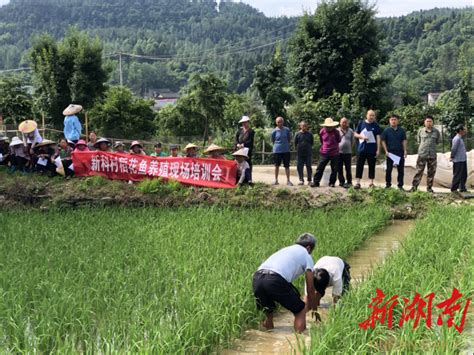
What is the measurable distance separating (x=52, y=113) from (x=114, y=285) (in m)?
22.1

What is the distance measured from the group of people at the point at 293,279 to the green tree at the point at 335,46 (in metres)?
21.1

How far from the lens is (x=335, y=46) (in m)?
25.6

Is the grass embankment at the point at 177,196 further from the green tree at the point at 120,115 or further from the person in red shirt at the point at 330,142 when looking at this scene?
the green tree at the point at 120,115

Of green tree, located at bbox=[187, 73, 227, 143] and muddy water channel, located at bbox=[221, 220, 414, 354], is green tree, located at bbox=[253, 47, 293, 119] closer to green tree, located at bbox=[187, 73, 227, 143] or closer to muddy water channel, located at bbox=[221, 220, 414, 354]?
green tree, located at bbox=[187, 73, 227, 143]

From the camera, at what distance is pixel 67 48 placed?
25609 mm

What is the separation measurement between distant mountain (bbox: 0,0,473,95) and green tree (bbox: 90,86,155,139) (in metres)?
8.06

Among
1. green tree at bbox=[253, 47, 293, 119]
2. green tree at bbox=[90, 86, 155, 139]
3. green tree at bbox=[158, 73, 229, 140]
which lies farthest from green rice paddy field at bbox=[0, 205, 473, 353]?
green tree at bbox=[90, 86, 155, 139]

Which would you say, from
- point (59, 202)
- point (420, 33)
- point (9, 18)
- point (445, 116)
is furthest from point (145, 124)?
point (9, 18)

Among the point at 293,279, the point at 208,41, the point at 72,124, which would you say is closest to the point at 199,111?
the point at 72,124

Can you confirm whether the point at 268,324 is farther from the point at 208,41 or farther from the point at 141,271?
the point at 208,41

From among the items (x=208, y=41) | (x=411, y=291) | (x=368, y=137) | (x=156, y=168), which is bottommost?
(x=411, y=291)

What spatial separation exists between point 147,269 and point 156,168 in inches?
208

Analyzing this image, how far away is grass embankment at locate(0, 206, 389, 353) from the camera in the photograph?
3799mm

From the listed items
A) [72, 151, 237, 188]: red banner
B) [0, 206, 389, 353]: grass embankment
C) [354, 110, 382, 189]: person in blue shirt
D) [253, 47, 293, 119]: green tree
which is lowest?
[0, 206, 389, 353]: grass embankment
